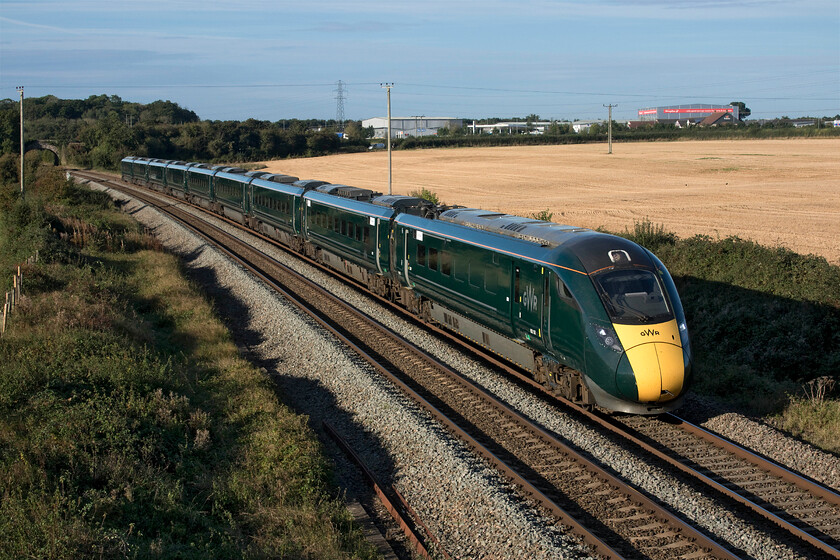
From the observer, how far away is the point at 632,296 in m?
12.2

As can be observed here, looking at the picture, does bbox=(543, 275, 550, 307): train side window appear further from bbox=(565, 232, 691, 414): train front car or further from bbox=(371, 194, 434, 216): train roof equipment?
bbox=(371, 194, 434, 216): train roof equipment

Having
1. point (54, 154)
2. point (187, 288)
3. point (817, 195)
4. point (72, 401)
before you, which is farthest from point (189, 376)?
point (54, 154)

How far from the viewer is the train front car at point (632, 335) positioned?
1168 cm

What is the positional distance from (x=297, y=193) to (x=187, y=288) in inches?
309

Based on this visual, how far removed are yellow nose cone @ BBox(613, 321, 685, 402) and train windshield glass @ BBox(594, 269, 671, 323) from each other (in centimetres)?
20

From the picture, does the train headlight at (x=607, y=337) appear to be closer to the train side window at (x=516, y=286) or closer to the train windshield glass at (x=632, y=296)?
the train windshield glass at (x=632, y=296)

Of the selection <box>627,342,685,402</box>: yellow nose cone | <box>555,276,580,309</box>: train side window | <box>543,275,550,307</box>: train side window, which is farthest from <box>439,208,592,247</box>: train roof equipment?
<box>627,342,685,402</box>: yellow nose cone

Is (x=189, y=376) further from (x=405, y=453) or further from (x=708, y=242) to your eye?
(x=708, y=242)

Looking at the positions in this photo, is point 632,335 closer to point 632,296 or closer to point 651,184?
point 632,296

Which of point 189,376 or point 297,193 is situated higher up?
point 297,193

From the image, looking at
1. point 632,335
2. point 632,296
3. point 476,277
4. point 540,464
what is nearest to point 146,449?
point 540,464

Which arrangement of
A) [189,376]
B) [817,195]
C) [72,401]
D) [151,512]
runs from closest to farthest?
1. [151,512]
2. [72,401]
3. [189,376]
4. [817,195]

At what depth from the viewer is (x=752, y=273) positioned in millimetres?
20469

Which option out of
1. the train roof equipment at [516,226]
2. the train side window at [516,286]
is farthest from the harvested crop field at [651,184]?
the train side window at [516,286]
